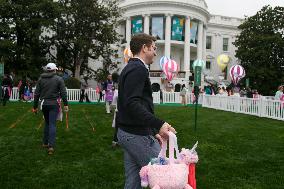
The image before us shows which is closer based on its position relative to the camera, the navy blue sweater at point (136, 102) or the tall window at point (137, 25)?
the navy blue sweater at point (136, 102)

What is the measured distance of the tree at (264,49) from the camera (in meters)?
46.2

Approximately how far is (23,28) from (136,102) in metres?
33.0

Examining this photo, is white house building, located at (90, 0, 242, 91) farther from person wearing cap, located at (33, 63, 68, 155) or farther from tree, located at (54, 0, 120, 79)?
person wearing cap, located at (33, 63, 68, 155)

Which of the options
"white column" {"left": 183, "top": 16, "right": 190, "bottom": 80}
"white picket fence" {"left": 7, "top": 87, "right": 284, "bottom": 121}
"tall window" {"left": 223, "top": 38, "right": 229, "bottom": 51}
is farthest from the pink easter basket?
"tall window" {"left": 223, "top": 38, "right": 229, "bottom": 51}

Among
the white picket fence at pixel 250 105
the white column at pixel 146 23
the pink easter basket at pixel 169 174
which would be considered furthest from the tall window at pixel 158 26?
the pink easter basket at pixel 169 174

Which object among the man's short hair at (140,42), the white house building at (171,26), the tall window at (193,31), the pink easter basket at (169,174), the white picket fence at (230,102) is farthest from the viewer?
the tall window at (193,31)

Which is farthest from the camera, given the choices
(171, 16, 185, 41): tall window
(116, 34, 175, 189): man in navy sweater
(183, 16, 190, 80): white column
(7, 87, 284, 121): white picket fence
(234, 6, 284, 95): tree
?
(183, 16, 190, 80): white column

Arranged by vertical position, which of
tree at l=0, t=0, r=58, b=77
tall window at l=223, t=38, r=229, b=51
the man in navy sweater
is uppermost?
tall window at l=223, t=38, r=229, b=51

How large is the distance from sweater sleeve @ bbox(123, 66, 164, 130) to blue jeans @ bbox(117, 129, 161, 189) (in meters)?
0.27

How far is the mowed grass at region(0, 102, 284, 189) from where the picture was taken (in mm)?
6508

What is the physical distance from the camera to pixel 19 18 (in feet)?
113

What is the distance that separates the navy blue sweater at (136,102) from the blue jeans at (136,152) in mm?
55

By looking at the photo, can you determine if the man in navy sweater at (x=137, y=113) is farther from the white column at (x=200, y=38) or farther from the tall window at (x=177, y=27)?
→ the white column at (x=200, y=38)

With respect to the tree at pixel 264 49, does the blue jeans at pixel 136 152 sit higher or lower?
lower
